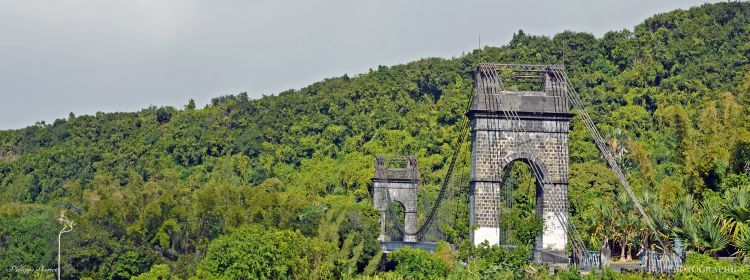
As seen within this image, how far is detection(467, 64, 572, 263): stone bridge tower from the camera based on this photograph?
30.4 metres

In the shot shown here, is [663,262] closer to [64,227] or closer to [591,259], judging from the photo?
[591,259]

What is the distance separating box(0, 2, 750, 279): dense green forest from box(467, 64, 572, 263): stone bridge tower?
129cm

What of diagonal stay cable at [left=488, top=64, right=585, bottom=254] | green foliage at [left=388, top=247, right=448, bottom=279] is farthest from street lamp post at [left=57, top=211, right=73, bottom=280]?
diagonal stay cable at [left=488, top=64, right=585, bottom=254]

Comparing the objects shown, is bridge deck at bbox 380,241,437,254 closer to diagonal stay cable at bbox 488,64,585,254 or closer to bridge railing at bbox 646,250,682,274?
diagonal stay cable at bbox 488,64,585,254

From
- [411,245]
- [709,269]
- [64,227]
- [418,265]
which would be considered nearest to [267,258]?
[418,265]

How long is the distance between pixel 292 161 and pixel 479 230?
45.0 m

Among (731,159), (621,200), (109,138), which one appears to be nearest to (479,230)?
(621,200)

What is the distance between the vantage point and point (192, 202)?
4566cm

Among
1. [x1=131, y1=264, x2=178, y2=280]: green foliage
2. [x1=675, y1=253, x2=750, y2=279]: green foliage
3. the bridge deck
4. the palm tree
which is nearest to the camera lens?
[x1=675, y1=253, x2=750, y2=279]: green foliage

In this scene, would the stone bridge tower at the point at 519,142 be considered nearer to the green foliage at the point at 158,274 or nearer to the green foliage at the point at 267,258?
the green foliage at the point at 267,258

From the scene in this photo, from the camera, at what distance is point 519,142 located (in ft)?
101

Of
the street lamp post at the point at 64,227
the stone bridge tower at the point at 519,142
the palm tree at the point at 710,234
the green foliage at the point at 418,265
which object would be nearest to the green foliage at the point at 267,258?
the green foliage at the point at 418,265

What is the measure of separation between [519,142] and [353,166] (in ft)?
121

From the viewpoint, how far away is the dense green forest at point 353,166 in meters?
33.1
